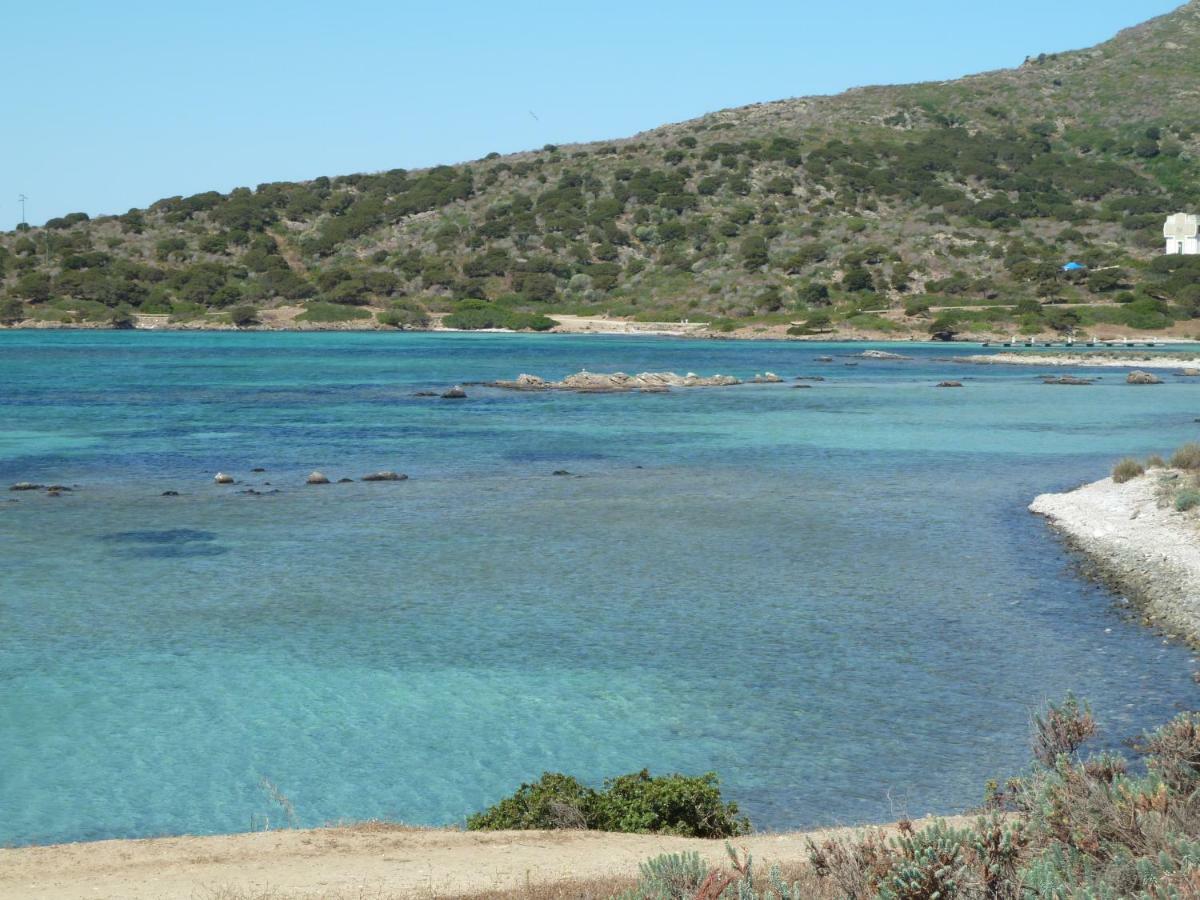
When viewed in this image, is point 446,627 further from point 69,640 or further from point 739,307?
point 739,307

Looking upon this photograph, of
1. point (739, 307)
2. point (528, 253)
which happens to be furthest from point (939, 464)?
point (528, 253)

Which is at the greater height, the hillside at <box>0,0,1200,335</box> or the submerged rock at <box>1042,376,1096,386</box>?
the hillside at <box>0,0,1200,335</box>

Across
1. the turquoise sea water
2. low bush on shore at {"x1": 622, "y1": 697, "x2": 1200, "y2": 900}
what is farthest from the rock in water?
low bush on shore at {"x1": 622, "y1": 697, "x2": 1200, "y2": 900}

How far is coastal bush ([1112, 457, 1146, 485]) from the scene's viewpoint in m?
34.4

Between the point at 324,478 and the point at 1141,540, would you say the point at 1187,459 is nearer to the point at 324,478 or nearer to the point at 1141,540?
the point at 1141,540

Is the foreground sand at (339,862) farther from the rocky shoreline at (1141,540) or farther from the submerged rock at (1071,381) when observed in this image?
the submerged rock at (1071,381)

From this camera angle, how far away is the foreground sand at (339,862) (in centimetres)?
996

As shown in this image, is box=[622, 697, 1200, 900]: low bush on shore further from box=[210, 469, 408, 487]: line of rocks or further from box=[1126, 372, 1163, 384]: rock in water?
box=[1126, 372, 1163, 384]: rock in water

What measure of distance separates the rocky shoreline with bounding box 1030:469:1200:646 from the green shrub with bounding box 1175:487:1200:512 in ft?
0.66

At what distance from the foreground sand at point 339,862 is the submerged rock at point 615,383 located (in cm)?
6277

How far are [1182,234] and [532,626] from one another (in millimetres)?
134643

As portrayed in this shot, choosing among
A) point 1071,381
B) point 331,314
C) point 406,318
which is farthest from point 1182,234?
point 331,314

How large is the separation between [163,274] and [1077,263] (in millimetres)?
107907

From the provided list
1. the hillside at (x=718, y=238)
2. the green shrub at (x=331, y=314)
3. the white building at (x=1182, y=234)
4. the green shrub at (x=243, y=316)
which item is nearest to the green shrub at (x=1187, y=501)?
the hillside at (x=718, y=238)
